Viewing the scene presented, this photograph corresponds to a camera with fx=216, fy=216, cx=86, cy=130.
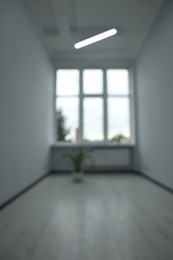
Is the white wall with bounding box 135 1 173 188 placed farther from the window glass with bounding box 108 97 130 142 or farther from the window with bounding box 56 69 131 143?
the window with bounding box 56 69 131 143

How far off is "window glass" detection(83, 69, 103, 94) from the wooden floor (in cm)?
373

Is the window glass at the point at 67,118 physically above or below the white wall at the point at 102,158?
above

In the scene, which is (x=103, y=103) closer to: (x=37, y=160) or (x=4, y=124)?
(x=37, y=160)

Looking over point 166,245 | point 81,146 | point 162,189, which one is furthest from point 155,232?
point 81,146

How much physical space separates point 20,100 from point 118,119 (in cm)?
356

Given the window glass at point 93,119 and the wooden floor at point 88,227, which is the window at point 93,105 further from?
the wooden floor at point 88,227

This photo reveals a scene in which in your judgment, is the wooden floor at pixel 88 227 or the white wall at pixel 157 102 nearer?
the wooden floor at pixel 88 227

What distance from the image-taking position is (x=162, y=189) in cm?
380

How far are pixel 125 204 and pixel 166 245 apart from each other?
1195 millimetres

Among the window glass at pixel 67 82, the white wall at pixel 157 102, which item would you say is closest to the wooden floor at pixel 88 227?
the white wall at pixel 157 102

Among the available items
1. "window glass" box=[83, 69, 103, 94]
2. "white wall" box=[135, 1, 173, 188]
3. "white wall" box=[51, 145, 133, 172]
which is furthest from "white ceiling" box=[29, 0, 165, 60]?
"white wall" box=[51, 145, 133, 172]

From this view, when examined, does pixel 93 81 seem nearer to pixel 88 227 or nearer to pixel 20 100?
pixel 20 100

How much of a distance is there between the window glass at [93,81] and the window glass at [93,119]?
0.88 feet

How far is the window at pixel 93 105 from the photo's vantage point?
6.32m
